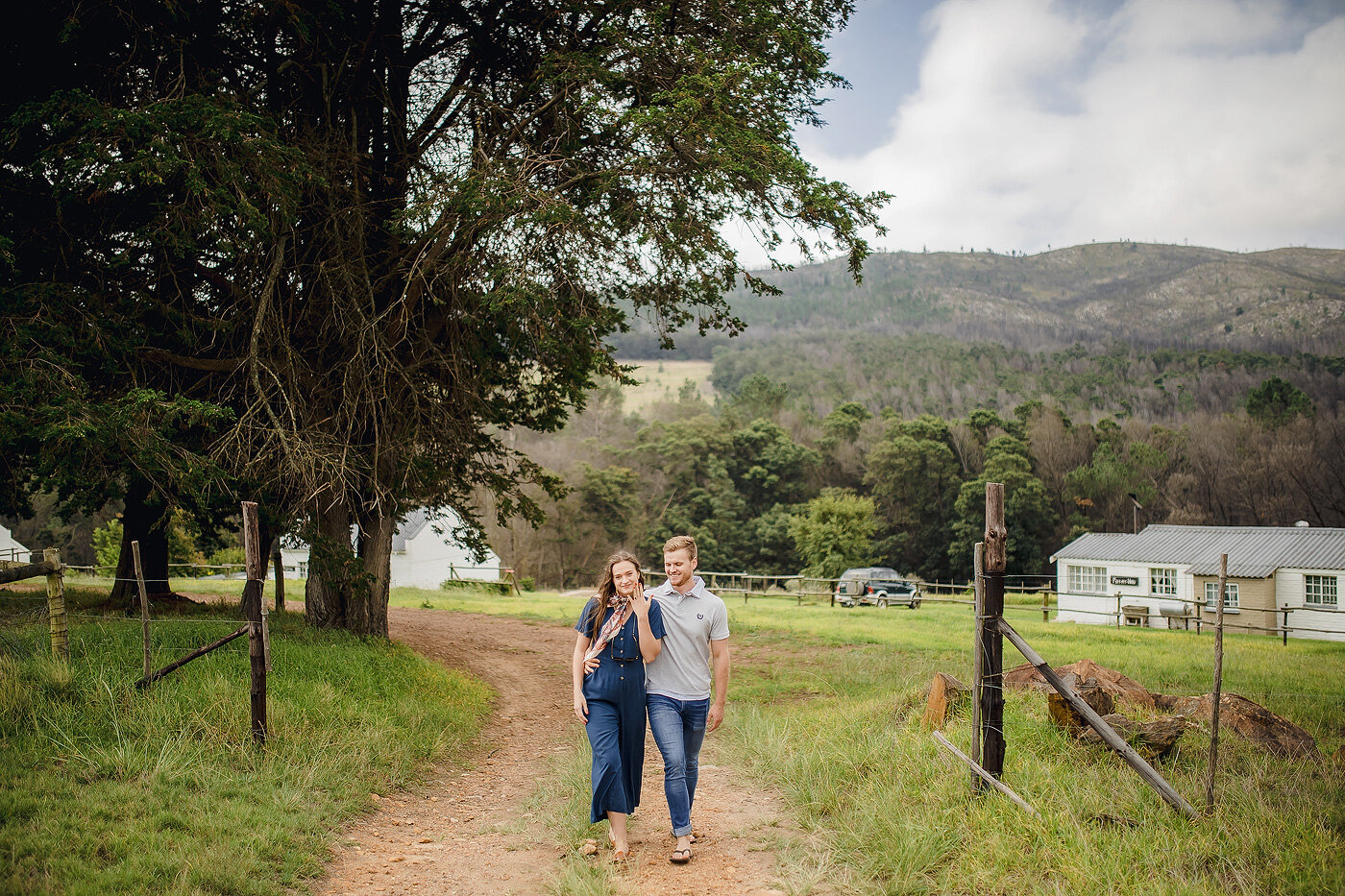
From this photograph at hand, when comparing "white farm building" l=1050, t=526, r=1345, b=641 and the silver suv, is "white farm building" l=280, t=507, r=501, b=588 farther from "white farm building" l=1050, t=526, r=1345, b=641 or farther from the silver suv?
"white farm building" l=1050, t=526, r=1345, b=641

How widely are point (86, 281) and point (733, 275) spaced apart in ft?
26.4

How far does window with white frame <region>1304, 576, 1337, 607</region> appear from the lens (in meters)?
28.0

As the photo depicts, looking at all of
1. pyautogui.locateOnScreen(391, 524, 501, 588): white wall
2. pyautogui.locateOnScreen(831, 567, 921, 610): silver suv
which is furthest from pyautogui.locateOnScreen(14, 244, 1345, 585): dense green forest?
pyautogui.locateOnScreen(831, 567, 921, 610): silver suv

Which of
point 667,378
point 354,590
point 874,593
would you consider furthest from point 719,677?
point 667,378

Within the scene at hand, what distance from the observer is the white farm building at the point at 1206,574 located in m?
28.3

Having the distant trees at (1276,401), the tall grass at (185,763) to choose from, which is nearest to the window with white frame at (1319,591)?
the tall grass at (185,763)

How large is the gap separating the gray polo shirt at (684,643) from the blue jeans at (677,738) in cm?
6

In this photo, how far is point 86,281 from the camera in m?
9.79

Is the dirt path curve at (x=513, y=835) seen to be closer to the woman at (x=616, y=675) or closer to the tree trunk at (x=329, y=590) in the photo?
the woman at (x=616, y=675)

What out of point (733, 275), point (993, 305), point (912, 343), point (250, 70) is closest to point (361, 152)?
point (250, 70)

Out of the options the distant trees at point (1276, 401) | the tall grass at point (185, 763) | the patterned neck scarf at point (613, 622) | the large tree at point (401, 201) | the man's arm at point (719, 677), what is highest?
the distant trees at point (1276, 401)

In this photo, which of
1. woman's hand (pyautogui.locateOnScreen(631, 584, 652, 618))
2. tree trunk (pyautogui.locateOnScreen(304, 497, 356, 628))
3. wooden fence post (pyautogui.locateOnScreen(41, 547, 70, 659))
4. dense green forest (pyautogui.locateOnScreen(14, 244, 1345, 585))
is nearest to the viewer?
woman's hand (pyautogui.locateOnScreen(631, 584, 652, 618))

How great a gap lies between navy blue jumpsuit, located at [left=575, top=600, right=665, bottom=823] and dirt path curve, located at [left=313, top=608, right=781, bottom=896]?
459 mm

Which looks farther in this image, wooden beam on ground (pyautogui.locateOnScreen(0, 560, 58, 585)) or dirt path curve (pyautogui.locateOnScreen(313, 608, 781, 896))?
wooden beam on ground (pyautogui.locateOnScreen(0, 560, 58, 585))
